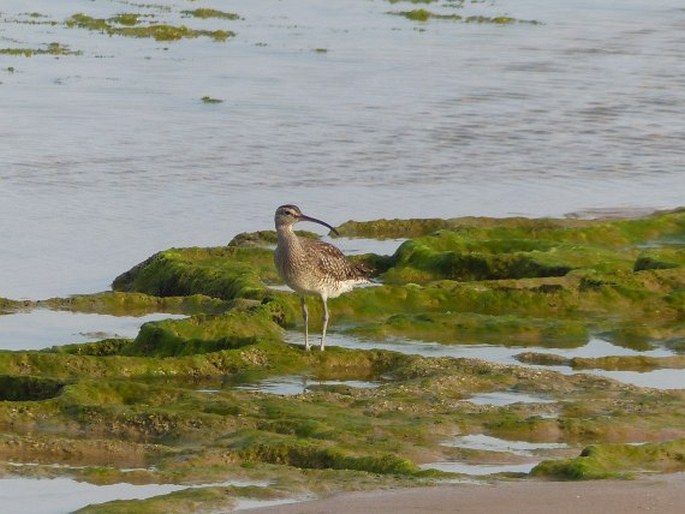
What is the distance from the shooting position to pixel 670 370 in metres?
13.5

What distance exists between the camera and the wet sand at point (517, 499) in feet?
30.0

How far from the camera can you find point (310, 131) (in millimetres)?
28062

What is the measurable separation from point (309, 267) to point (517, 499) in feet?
17.2

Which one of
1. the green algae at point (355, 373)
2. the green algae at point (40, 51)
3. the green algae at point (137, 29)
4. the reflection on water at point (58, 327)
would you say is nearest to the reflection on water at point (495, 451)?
the green algae at point (355, 373)

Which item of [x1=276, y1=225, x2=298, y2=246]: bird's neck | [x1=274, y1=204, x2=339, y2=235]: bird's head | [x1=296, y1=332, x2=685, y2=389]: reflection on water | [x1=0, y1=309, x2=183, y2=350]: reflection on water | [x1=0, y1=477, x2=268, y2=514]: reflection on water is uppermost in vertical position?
[x1=274, y1=204, x2=339, y2=235]: bird's head

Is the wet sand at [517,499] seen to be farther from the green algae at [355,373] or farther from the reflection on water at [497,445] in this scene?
the reflection on water at [497,445]

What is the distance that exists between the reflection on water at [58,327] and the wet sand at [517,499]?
5598 mm

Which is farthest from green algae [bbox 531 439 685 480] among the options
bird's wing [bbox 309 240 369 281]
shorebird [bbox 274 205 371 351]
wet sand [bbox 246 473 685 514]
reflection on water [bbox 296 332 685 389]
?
bird's wing [bbox 309 240 369 281]

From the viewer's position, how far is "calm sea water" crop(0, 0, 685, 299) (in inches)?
830

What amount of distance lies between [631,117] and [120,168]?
415 inches

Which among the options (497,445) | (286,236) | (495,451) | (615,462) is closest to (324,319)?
(286,236)

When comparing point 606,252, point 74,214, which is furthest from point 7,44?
point 606,252

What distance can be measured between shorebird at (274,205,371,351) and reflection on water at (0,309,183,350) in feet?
5.03

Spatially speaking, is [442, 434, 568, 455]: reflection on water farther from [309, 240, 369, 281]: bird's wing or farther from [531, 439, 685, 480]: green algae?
[309, 240, 369, 281]: bird's wing
